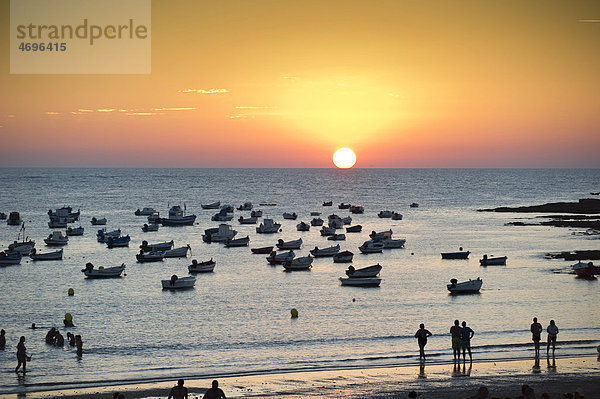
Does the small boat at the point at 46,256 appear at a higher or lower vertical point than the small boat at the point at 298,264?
higher

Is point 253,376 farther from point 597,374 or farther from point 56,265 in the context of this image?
point 56,265

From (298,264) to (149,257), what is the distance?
17285mm

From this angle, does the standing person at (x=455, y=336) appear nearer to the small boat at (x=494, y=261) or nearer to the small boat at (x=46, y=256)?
the small boat at (x=494, y=261)

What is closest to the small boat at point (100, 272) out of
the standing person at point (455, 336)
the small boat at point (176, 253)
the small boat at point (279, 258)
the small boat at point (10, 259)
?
A: the small boat at point (176, 253)

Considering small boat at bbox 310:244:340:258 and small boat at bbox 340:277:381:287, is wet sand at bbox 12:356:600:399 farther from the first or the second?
small boat at bbox 310:244:340:258

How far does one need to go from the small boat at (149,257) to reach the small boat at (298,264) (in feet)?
51.1

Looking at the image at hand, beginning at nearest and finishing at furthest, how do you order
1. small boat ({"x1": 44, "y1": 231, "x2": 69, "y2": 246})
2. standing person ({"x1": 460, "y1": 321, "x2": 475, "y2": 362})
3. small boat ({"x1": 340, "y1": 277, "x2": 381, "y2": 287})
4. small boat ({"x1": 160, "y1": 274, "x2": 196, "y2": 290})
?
standing person ({"x1": 460, "y1": 321, "x2": 475, "y2": 362}) → small boat ({"x1": 160, "y1": 274, "x2": 196, "y2": 290}) → small boat ({"x1": 340, "y1": 277, "x2": 381, "y2": 287}) → small boat ({"x1": 44, "y1": 231, "x2": 69, "y2": 246})

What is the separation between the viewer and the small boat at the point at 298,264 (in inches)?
2721

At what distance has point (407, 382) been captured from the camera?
99.7ft

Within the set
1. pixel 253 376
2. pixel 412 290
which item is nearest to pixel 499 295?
pixel 412 290

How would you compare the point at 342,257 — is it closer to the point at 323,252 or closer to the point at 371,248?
the point at 323,252

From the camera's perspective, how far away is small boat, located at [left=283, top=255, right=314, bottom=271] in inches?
2721

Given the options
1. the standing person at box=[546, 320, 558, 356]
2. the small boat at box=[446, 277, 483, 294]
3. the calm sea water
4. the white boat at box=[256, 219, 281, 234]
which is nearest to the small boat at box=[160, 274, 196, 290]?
the calm sea water

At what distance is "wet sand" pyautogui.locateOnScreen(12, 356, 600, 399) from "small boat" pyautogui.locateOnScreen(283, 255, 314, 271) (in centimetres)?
3596
